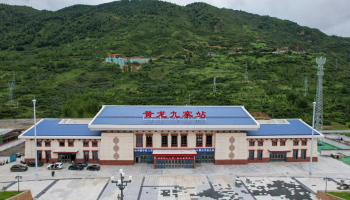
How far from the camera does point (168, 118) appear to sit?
1453 inches

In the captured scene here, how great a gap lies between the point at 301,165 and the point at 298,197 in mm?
10037

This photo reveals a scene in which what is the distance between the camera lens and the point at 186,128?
34500mm

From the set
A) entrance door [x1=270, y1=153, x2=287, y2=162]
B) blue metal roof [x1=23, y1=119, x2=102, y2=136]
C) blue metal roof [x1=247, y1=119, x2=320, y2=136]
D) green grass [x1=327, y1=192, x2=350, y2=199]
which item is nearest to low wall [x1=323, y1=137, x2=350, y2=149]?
blue metal roof [x1=247, y1=119, x2=320, y2=136]

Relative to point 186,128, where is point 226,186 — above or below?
below

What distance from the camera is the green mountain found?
230 ft

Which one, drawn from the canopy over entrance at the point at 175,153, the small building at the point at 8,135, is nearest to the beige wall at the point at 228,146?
the canopy over entrance at the point at 175,153

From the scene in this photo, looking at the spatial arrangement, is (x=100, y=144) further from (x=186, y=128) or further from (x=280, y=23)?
Answer: (x=280, y=23)

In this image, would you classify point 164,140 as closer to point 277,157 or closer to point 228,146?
point 228,146

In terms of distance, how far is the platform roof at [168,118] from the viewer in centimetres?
3506

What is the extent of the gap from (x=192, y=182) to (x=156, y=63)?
74560mm

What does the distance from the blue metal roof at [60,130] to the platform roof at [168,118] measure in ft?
7.84

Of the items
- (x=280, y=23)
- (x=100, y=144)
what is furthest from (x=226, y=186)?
(x=280, y=23)

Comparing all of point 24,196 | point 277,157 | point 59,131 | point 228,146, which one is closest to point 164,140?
point 228,146

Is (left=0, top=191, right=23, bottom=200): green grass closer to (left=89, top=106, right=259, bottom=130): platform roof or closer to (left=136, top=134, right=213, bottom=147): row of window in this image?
(left=89, top=106, right=259, bottom=130): platform roof
